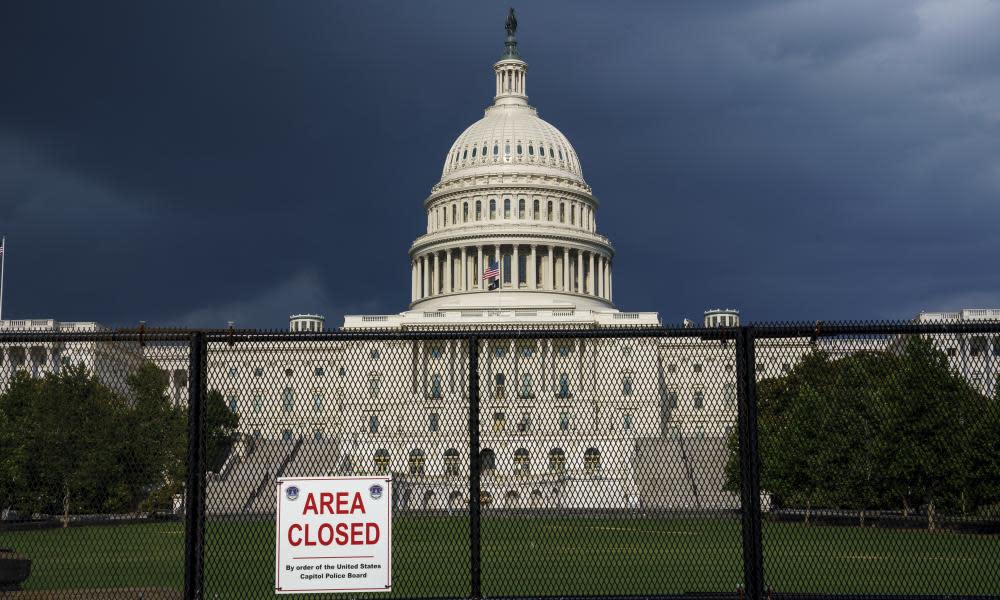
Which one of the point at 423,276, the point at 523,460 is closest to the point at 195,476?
the point at 523,460

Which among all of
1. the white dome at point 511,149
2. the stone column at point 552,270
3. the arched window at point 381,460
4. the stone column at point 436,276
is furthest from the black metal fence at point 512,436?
the white dome at point 511,149

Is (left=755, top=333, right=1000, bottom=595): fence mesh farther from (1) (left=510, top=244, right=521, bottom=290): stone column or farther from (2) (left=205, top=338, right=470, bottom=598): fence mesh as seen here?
(1) (left=510, top=244, right=521, bottom=290): stone column

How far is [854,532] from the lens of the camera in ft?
126

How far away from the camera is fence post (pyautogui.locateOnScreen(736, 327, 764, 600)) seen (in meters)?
12.8

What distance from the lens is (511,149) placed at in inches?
5502

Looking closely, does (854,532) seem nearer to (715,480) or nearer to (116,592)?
(715,480)

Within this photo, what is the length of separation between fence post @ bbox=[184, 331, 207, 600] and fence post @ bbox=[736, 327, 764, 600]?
635 centimetres

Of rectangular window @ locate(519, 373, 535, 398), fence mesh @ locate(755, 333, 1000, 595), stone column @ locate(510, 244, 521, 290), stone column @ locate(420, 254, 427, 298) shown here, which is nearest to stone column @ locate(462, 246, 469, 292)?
stone column @ locate(510, 244, 521, 290)

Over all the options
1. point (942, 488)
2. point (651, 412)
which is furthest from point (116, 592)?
Answer: point (942, 488)

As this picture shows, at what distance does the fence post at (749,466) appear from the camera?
41.9 feet

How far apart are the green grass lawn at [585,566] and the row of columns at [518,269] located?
4022 inches

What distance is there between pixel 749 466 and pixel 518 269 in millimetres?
120439

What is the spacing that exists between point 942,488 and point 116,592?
1420 centimetres

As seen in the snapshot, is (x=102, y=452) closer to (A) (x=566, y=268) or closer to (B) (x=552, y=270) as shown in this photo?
(B) (x=552, y=270)
